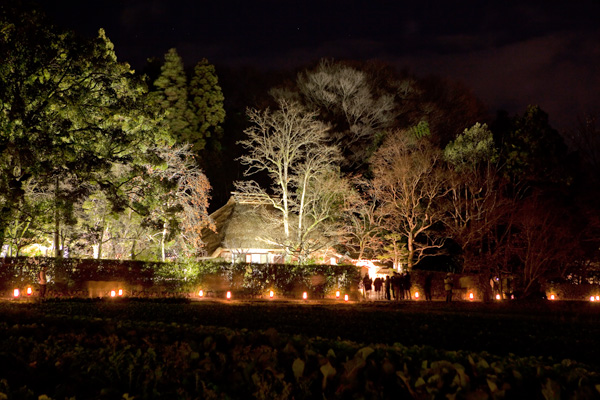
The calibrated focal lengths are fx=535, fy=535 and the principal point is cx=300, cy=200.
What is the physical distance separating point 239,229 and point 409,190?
1229 cm

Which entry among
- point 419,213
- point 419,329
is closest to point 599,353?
point 419,329

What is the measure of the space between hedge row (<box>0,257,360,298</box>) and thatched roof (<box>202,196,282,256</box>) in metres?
7.02

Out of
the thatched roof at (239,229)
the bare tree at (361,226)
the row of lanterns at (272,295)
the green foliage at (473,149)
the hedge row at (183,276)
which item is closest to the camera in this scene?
the hedge row at (183,276)

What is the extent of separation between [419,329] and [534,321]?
4.97 m

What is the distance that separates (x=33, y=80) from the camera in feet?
59.1

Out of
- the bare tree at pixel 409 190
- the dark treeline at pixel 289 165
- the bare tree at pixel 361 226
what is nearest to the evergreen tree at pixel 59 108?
the dark treeline at pixel 289 165

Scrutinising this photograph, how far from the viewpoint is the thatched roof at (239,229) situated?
121 ft

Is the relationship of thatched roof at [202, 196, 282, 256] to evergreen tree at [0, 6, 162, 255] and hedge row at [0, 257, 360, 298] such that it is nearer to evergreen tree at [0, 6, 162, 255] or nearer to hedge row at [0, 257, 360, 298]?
hedge row at [0, 257, 360, 298]

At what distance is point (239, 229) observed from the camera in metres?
37.7

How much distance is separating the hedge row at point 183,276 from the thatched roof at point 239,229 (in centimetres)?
702

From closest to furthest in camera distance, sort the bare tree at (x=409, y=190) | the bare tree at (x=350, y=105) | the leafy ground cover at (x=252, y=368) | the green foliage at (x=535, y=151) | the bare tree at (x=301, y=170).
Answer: the leafy ground cover at (x=252, y=368) < the bare tree at (x=301, y=170) < the bare tree at (x=409, y=190) < the green foliage at (x=535, y=151) < the bare tree at (x=350, y=105)

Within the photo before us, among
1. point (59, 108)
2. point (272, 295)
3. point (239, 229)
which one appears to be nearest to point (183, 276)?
point (272, 295)

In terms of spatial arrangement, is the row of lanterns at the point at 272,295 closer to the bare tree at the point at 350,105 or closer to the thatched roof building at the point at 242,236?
the thatched roof building at the point at 242,236

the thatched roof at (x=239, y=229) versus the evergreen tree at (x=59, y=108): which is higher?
the evergreen tree at (x=59, y=108)
